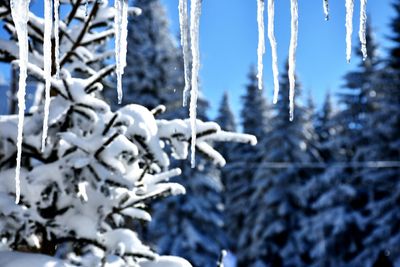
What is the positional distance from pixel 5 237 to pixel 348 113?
69.1 feet

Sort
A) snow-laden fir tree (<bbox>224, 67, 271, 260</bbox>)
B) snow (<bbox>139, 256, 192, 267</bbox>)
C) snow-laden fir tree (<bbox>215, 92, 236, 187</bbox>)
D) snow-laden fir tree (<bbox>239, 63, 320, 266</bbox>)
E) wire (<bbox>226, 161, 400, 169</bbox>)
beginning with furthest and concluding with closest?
snow-laden fir tree (<bbox>215, 92, 236, 187</bbox>) → snow-laden fir tree (<bbox>224, 67, 271, 260</bbox>) → snow-laden fir tree (<bbox>239, 63, 320, 266</bbox>) → wire (<bbox>226, 161, 400, 169</bbox>) → snow (<bbox>139, 256, 192, 267</bbox>)

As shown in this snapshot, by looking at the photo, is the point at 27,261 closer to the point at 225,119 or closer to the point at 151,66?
the point at 151,66

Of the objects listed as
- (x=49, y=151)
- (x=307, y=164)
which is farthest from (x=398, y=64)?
(x=49, y=151)

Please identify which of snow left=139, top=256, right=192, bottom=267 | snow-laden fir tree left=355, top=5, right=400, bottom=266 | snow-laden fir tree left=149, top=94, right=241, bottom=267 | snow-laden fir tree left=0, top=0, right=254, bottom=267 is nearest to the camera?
snow-laden fir tree left=0, top=0, right=254, bottom=267

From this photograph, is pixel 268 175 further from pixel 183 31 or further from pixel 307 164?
pixel 183 31

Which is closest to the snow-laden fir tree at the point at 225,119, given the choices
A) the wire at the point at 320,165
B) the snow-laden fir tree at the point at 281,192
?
the wire at the point at 320,165

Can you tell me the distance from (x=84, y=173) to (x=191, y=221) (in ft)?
65.4

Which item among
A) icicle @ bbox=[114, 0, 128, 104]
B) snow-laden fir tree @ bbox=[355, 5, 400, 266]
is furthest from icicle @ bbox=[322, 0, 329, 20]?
snow-laden fir tree @ bbox=[355, 5, 400, 266]

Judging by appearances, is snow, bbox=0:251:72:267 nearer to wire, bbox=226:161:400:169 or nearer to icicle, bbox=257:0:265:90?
icicle, bbox=257:0:265:90

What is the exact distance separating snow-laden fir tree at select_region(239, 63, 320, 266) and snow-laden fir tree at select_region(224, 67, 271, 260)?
7.14 ft

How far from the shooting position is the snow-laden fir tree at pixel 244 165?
30312 millimetres

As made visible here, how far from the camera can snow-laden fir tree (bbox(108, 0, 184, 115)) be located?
22781mm

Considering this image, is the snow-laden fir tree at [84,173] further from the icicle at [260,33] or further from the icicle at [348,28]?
the icicle at [348,28]

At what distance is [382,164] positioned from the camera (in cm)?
1831
